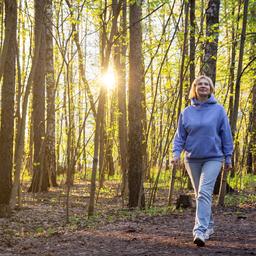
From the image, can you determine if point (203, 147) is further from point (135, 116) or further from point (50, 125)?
point (50, 125)

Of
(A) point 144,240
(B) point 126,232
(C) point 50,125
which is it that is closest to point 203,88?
(A) point 144,240

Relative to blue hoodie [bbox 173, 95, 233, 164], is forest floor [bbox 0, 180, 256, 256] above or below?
below

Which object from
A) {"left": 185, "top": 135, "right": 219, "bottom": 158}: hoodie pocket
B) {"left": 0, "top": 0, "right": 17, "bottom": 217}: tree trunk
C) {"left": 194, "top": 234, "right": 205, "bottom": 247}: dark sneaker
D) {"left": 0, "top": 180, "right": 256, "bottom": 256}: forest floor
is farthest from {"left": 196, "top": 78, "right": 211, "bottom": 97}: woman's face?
{"left": 0, "top": 0, "right": 17, "bottom": 217}: tree trunk

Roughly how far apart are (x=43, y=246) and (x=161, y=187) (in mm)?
10394

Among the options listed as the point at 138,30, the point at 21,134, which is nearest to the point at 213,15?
the point at 138,30

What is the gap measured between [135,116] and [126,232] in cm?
356

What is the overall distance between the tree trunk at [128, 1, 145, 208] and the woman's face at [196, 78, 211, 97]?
13.7 feet

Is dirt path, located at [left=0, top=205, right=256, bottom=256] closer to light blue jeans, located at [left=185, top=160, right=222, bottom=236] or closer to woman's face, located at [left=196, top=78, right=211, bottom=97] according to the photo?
light blue jeans, located at [left=185, top=160, right=222, bottom=236]

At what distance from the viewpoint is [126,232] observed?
6.34 metres

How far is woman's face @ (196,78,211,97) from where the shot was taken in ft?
17.4

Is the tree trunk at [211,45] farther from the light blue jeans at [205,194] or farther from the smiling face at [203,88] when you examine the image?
the light blue jeans at [205,194]

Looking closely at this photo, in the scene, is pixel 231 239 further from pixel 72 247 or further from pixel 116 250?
pixel 72 247

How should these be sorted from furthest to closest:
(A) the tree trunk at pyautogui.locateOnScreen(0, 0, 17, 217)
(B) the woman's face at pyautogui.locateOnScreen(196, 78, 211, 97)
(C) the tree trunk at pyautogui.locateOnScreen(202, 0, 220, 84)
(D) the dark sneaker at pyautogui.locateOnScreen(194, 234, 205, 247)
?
(C) the tree trunk at pyautogui.locateOnScreen(202, 0, 220, 84) → (A) the tree trunk at pyautogui.locateOnScreen(0, 0, 17, 217) → (B) the woman's face at pyautogui.locateOnScreen(196, 78, 211, 97) → (D) the dark sneaker at pyautogui.locateOnScreen(194, 234, 205, 247)

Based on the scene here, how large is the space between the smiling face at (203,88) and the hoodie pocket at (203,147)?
51 centimetres
